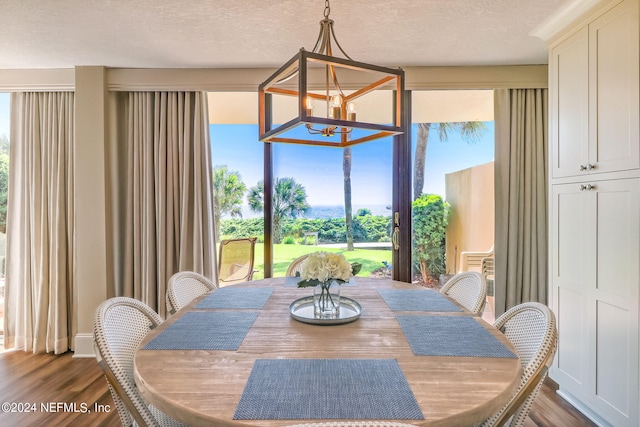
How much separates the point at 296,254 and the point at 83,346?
1.94 meters

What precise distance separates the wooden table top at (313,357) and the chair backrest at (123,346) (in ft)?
0.38

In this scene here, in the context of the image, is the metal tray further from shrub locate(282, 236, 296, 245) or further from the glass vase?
shrub locate(282, 236, 296, 245)

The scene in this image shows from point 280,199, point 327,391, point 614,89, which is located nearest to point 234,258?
point 280,199

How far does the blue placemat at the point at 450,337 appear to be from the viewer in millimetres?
1140

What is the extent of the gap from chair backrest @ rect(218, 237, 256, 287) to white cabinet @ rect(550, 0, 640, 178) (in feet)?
8.23

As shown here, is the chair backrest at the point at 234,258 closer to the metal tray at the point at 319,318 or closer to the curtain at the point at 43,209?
the curtain at the point at 43,209

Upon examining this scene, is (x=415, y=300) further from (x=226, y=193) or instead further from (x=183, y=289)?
(x=226, y=193)

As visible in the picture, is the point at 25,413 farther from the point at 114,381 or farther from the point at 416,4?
the point at 416,4

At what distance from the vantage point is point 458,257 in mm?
3209

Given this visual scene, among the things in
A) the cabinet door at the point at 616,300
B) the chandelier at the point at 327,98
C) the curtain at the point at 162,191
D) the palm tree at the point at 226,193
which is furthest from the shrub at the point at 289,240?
the cabinet door at the point at 616,300

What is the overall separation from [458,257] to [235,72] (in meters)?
2.60

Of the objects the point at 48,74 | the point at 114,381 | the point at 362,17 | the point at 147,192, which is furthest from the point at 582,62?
the point at 48,74

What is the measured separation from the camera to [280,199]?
3166 millimetres

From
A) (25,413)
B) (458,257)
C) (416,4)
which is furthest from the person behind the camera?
(458,257)
